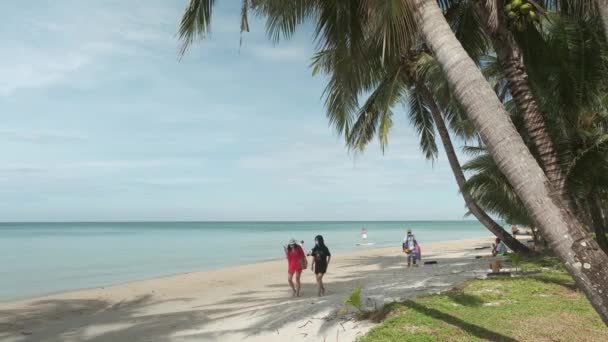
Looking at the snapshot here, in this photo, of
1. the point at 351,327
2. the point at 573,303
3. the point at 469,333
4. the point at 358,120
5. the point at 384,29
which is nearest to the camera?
the point at 384,29

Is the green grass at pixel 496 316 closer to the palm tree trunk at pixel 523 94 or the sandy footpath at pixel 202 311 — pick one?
the sandy footpath at pixel 202 311

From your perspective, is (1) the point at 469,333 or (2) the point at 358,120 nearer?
(1) the point at 469,333

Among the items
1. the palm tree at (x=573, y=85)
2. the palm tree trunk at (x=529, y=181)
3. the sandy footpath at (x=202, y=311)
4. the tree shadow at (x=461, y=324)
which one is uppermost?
the palm tree at (x=573, y=85)

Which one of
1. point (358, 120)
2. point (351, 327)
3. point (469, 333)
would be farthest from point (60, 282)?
point (469, 333)

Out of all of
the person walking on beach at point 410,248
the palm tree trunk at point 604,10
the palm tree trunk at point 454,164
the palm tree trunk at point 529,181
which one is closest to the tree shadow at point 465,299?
the palm tree trunk at point 529,181

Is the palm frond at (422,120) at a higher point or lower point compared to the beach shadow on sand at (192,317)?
higher

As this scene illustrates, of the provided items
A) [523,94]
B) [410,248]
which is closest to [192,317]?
[523,94]

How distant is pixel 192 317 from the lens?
1030cm

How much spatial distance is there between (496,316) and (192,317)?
21.2ft

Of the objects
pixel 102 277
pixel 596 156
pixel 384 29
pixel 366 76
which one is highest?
pixel 366 76

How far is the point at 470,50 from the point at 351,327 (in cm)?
580

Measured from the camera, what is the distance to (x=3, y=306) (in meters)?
13.5

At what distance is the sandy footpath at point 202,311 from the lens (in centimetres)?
774

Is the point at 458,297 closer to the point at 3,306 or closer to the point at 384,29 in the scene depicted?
the point at 384,29
